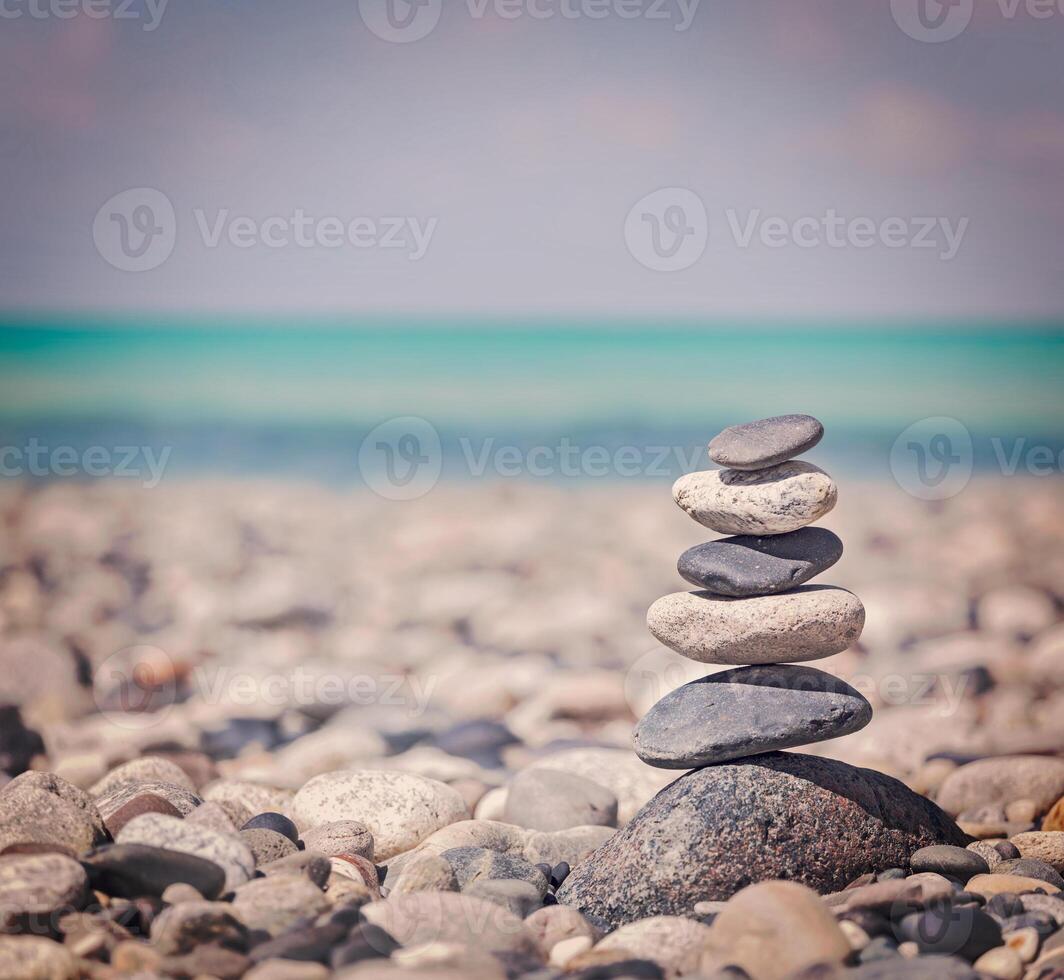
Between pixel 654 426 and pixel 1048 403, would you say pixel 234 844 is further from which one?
pixel 1048 403

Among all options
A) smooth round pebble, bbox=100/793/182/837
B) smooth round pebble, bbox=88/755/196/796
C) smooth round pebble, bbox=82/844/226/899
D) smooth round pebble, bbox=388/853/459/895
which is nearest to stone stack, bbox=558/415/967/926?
smooth round pebble, bbox=388/853/459/895

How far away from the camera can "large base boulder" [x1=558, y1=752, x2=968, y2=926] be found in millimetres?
2646

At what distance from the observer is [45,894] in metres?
2.28

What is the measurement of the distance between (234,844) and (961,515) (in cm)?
→ 844

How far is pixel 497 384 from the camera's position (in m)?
13.3

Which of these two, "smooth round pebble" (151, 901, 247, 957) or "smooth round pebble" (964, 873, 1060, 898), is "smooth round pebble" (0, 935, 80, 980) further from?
"smooth round pebble" (964, 873, 1060, 898)

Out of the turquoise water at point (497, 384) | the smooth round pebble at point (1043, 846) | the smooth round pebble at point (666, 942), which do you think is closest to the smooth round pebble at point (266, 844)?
the smooth round pebble at point (666, 942)

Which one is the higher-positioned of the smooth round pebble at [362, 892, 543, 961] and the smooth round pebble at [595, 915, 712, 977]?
the smooth round pebble at [362, 892, 543, 961]

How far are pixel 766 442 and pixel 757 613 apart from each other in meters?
0.49

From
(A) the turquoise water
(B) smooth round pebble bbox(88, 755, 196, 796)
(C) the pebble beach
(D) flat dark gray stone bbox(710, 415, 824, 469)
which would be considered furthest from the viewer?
(A) the turquoise water

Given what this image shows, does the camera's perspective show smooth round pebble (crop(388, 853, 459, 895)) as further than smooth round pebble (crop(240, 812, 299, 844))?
No

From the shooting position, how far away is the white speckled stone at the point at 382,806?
A: 335 cm

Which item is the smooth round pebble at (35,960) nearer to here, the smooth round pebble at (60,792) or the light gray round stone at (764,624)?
the smooth round pebble at (60,792)

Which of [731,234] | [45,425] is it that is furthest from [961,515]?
[45,425]
